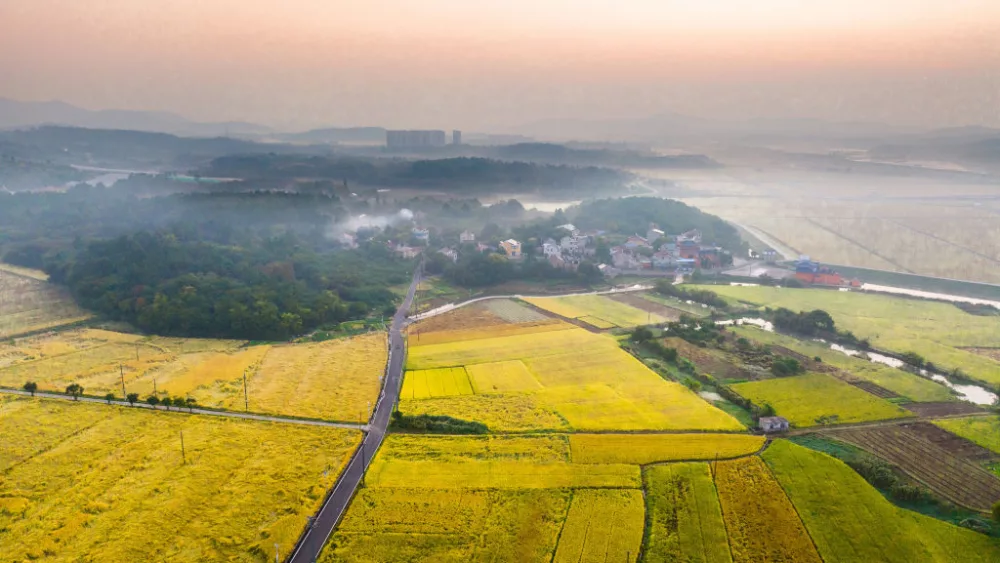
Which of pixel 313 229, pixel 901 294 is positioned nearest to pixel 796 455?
pixel 901 294

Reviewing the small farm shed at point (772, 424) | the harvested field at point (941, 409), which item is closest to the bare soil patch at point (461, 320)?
the small farm shed at point (772, 424)

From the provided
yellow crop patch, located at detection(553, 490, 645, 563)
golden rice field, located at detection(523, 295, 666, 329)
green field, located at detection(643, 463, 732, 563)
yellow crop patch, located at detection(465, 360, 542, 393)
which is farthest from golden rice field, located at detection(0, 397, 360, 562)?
golden rice field, located at detection(523, 295, 666, 329)

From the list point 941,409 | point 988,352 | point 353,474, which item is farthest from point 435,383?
point 988,352

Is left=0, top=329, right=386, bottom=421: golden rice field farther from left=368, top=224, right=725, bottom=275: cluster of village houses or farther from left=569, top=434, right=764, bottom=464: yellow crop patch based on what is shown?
left=368, top=224, right=725, bottom=275: cluster of village houses

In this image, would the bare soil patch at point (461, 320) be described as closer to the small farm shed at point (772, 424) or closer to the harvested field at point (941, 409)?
the small farm shed at point (772, 424)

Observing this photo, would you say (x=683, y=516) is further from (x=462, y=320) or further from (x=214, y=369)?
(x=462, y=320)

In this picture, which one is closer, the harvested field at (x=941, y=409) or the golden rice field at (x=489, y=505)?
the golden rice field at (x=489, y=505)

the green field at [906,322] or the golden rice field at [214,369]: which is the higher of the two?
the green field at [906,322]
